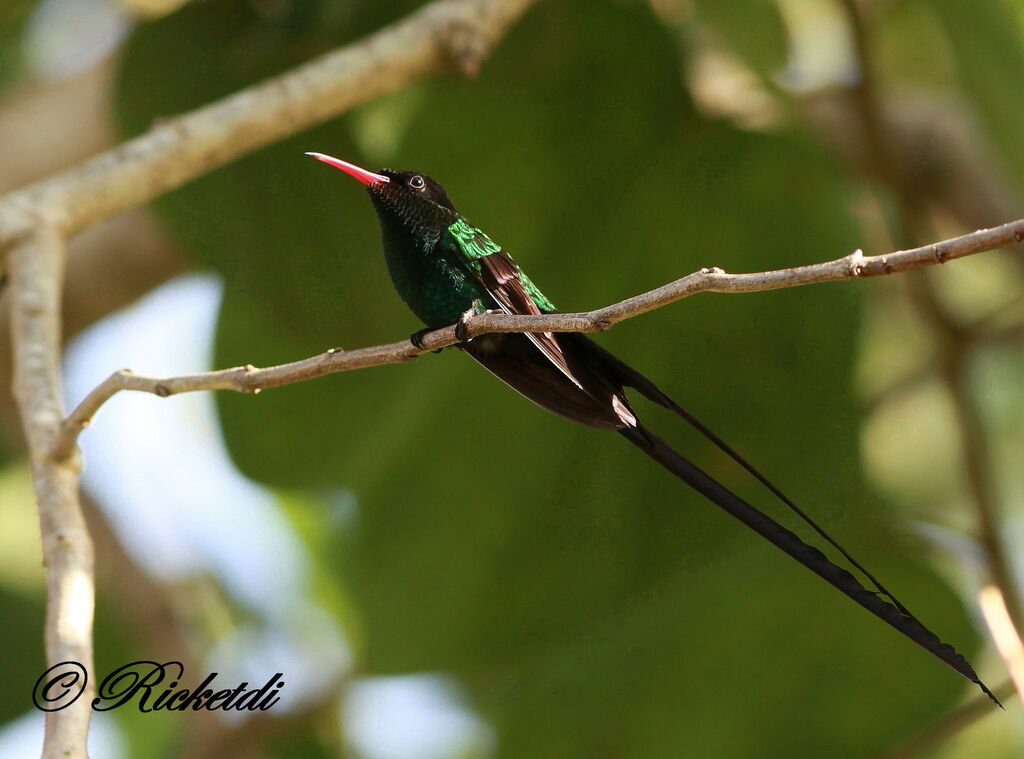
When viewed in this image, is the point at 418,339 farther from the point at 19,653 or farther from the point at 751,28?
the point at 19,653

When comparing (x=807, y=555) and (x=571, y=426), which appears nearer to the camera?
(x=807, y=555)

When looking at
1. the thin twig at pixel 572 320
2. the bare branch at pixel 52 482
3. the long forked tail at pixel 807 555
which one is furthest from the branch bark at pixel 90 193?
the long forked tail at pixel 807 555

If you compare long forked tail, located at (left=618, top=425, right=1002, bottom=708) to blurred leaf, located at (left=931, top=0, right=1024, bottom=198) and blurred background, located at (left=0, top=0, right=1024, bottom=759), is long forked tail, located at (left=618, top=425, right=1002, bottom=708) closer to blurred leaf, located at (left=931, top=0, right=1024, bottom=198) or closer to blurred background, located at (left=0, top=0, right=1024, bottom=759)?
blurred background, located at (left=0, top=0, right=1024, bottom=759)

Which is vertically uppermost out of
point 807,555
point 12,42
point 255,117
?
point 12,42

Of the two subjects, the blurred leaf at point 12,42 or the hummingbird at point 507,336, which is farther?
the blurred leaf at point 12,42

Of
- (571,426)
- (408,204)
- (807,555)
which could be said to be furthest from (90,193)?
(807,555)

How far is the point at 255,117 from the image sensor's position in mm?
2020

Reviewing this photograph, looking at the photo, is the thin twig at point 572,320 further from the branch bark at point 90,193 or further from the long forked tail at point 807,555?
the long forked tail at point 807,555

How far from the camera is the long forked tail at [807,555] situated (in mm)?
1319

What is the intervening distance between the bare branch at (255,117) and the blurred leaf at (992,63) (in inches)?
35.8

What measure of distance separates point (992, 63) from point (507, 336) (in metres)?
1.30

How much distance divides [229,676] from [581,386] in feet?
6.71

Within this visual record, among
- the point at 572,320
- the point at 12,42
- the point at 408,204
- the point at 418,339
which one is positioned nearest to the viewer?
the point at 572,320

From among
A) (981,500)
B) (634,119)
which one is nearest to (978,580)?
(981,500)
